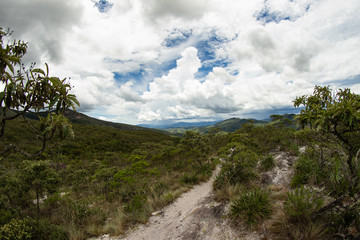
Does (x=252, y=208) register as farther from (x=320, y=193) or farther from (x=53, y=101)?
(x=53, y=101)

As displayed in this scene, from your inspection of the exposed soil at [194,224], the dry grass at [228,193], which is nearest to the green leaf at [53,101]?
the exposed soil at [194,224]

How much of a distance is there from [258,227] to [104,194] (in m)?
8.43

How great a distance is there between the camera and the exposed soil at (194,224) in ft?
14.9

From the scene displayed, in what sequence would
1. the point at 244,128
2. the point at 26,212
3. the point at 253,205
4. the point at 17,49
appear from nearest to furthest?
1. the point at 17,49
2. the point at 253,205
3. the point at 26,212
4. the point at 244,128

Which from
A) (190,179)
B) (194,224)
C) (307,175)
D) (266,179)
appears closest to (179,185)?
(190,179)

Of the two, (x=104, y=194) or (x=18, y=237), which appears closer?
(x=18, y=237)

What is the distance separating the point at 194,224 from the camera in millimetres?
5371

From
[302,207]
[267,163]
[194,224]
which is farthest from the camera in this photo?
[267,163]

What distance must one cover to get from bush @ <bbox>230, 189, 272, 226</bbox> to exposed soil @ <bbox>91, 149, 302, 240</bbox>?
311 mm

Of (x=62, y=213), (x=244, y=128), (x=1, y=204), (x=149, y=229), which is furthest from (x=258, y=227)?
(x=244, y=128)

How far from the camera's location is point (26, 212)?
6617 millimetres

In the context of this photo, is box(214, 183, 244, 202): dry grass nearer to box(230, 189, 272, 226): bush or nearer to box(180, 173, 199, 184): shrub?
box(230, 189, 272, 226): bush

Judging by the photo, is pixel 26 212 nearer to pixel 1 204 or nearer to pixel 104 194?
pixel 1 204

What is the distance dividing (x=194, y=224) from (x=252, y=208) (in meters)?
2.17
